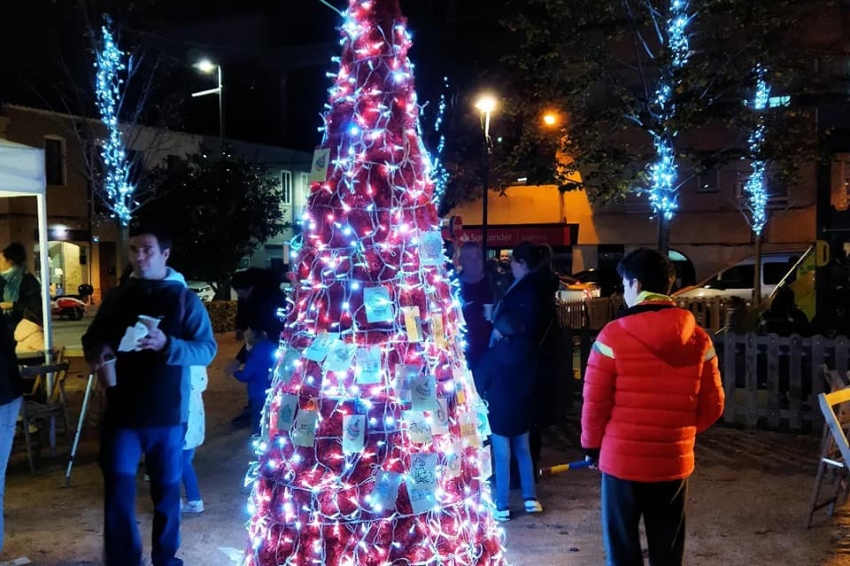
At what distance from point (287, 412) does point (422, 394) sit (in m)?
0.67

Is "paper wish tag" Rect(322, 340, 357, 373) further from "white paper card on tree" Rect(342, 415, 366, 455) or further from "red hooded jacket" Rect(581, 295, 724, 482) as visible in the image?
"red hooded jacket" Rect(581, 295, 724, 482)

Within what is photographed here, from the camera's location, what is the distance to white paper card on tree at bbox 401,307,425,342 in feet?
11.7

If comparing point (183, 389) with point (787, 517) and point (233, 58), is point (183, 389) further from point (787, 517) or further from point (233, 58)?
point (233, 58)

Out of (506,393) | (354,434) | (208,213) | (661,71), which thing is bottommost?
(506,393)

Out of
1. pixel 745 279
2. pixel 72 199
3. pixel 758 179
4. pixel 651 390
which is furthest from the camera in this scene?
pixel 72 199

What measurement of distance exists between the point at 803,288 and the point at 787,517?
8898mm

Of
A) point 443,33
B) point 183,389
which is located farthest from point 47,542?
point 443,33

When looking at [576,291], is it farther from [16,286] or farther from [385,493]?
[385,493]

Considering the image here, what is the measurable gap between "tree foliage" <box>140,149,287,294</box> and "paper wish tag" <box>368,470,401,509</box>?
2141 cm

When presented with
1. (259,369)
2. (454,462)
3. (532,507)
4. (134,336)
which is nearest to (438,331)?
(454,462)

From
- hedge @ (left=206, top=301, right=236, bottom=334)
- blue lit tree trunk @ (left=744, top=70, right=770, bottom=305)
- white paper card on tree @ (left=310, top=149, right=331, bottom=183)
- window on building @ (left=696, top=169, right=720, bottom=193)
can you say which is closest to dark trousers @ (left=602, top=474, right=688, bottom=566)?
white paper card on tree @ (left=310, top=149, right=331, bottom=183)

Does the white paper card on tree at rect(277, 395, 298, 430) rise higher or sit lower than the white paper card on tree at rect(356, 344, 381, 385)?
lower

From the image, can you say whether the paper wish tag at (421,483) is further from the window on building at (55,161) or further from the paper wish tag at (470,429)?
the window on building at (55,161)

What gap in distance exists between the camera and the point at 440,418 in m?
3.60
